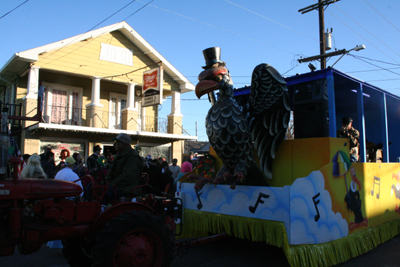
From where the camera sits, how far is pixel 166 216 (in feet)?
13.7

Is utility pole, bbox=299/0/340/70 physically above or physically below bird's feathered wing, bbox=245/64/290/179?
above

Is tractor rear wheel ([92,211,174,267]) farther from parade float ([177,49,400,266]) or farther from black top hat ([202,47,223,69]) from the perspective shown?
black top hat ([202,47,223,69])

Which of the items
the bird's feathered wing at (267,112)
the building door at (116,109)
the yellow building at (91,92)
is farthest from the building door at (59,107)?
the bird's feathered wing at (267,112)

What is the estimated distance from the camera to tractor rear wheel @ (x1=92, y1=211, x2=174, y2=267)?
3084mm

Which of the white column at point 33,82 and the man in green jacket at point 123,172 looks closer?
the man in green jacket at point 123,172

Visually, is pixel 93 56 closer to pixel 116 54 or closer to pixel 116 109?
pixel 116 54

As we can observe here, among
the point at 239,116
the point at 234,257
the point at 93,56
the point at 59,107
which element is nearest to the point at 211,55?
the point at 239,116

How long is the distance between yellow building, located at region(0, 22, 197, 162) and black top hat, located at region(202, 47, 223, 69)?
878cm

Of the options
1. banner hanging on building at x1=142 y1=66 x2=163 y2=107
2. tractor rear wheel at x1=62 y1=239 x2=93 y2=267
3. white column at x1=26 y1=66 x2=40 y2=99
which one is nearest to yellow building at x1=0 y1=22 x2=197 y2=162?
white column at x1=26 y1=66 x2=40 y2=99

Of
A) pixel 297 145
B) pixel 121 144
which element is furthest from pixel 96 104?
pixel 297 145

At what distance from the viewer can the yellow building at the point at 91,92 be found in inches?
501

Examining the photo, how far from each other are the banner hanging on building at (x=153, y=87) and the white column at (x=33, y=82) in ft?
13.7

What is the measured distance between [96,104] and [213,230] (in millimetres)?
10711

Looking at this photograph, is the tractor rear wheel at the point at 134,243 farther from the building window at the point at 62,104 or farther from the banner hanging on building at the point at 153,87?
the building window at the point at 62,104
